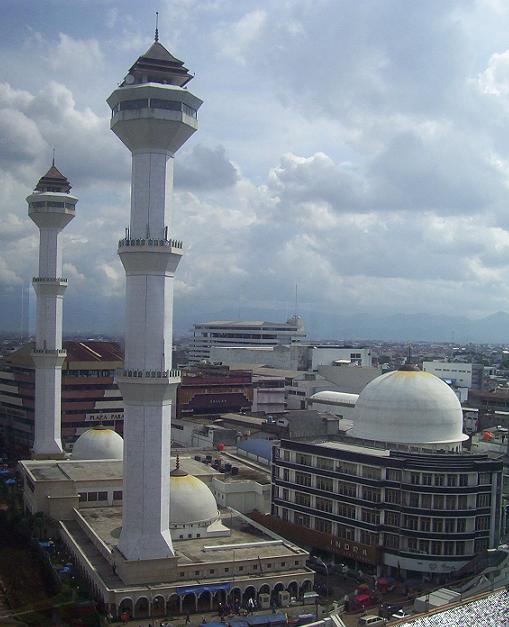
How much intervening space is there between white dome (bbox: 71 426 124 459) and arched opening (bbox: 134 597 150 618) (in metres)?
26.5

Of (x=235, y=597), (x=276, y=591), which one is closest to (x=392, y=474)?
(x=276, y=591)

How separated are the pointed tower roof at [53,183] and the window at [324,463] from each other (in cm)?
3695

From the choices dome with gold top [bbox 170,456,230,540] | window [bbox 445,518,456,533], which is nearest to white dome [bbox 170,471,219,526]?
dome with gold top [bbox 170,456,230,540]

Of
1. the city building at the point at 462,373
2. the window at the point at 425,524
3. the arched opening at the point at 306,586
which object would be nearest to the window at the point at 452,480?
the window at the point at 425,524

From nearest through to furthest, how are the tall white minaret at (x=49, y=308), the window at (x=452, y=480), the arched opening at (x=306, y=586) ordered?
the arched opening at (x=306, y=586) < the window at (x=452, y=480) < the tall white minaret at (x=49, y=308)

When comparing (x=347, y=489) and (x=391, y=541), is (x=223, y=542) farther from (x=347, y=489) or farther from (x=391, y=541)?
(x=391, y=541)

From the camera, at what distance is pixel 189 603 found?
4009 cm

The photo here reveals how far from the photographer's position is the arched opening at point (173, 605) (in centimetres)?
3959

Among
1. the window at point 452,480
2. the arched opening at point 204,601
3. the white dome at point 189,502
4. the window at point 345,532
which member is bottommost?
the arched opening at point 204,601

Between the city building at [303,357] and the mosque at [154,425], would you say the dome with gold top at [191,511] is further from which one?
the city building at [303,357]

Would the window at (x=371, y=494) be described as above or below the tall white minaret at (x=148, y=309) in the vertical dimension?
below

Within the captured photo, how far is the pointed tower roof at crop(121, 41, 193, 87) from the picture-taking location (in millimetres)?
42469

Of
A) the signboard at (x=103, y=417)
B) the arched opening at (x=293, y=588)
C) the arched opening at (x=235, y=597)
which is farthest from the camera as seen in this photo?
the signboard at (x=103, y=417)

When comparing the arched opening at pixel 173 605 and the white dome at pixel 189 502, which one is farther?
the white dome at pixel 189 502
